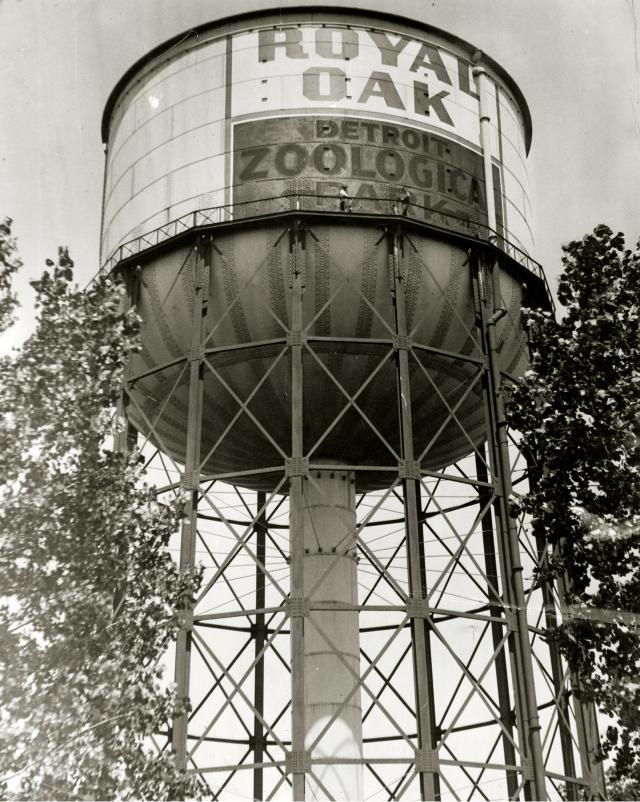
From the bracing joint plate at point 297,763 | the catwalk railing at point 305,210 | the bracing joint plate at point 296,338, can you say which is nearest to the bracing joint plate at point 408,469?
the bracing joint plate at point 296,338

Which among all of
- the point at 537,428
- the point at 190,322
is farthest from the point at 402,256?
the point at 537,428

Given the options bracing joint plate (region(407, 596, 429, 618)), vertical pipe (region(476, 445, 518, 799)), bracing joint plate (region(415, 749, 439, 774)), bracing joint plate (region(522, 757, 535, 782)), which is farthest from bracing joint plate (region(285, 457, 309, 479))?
bracing joint plate (region(522, 757, 535, 782))

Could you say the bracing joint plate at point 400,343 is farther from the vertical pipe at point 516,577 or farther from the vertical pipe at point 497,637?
the vertical pipe at point 497,637

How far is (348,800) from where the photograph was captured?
17625 millimetres

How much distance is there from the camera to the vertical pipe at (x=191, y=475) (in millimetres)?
14992

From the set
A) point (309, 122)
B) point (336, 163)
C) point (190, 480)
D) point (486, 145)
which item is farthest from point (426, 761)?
point (486, 145)

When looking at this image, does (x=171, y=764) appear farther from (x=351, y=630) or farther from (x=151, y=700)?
(x=351, y=630)

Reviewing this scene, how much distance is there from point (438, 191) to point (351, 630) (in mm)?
7286

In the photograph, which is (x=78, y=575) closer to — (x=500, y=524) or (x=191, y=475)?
(x=191, y=475)

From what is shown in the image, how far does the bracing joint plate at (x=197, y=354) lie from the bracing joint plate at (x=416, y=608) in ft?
15.6

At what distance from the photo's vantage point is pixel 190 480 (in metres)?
16.5

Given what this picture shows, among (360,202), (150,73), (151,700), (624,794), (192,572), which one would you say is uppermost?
(150,73)

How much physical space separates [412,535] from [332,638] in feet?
11.0

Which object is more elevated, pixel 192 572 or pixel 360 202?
pixel 360 202
